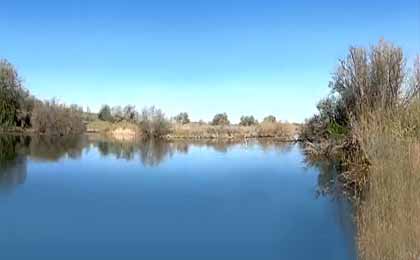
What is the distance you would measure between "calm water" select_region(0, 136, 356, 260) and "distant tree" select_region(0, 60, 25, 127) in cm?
3136

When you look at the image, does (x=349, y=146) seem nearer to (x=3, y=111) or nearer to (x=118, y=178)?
(x=118, y=178)

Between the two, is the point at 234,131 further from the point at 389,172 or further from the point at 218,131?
the point at 389,172

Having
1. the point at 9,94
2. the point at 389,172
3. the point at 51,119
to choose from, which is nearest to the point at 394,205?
the point at 389,172

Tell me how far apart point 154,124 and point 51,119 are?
10660 millimetres

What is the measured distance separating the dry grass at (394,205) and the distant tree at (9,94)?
4546 centimetres

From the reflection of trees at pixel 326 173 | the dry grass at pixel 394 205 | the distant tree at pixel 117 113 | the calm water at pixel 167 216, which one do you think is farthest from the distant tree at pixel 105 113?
the dry grass at pixel 394 205

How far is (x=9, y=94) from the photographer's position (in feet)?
161

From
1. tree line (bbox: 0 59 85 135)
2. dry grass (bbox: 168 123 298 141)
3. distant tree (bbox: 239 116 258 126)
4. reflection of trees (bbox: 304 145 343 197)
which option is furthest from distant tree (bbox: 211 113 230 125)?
reflection of trees (bbox: 304 145 343 197)

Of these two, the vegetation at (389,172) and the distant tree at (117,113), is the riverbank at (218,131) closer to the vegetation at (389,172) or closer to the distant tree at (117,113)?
the distant tree at (117,113)

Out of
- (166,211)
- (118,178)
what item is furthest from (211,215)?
(118,178)

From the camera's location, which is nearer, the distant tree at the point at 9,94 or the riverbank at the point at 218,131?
the distant tree at the point at 9,94

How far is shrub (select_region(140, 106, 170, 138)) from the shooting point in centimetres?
5416

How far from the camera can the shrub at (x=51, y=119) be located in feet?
173

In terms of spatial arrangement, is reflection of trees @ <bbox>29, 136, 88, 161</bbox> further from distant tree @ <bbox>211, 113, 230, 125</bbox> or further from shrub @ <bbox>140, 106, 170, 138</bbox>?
distant tree @ <bbox>211, 113, 230, 125</bbox>
